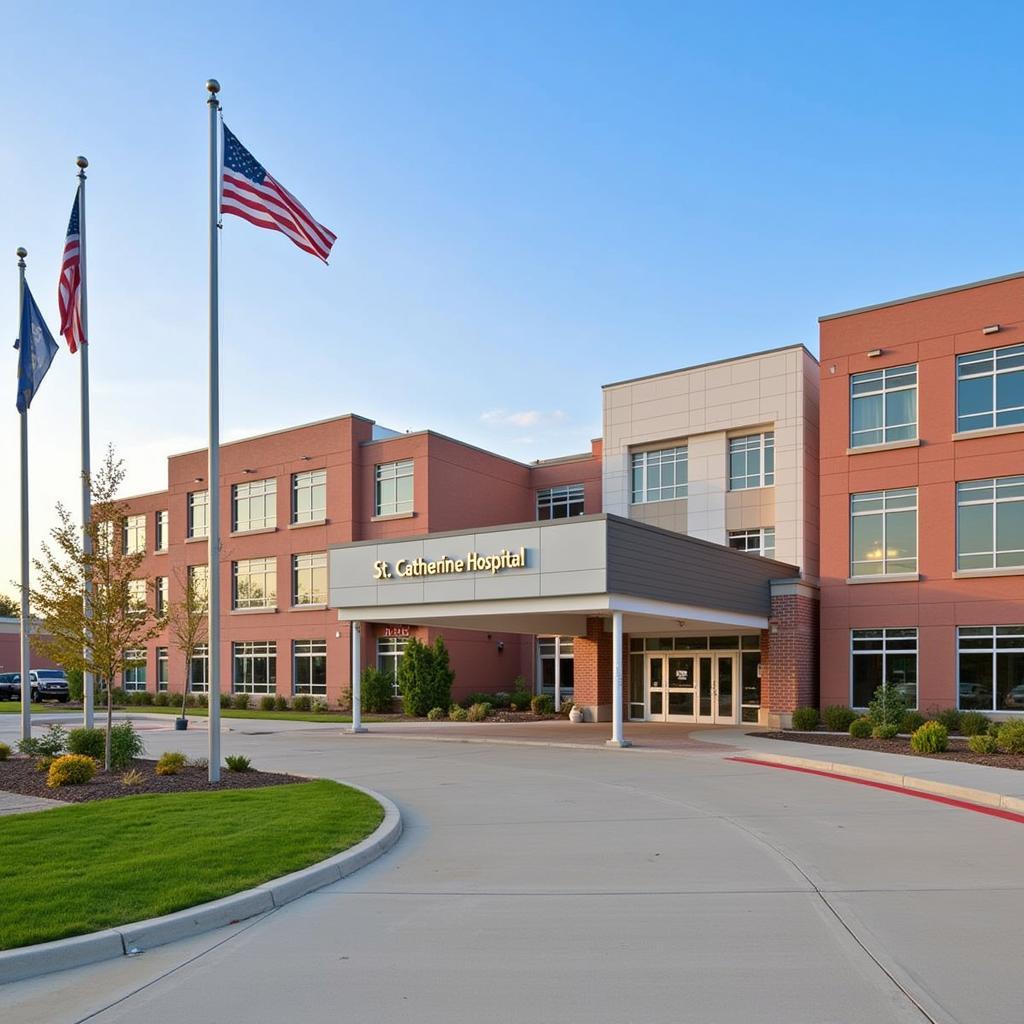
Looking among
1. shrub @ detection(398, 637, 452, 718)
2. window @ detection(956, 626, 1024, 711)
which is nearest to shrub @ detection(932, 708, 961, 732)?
window @ detection(956, 626, 1024, 711)

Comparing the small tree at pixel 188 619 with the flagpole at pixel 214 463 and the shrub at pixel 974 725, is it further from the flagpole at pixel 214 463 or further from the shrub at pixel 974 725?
the shrub at pixel 974 725

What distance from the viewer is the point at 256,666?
4675cm

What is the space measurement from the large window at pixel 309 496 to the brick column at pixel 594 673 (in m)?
14.4

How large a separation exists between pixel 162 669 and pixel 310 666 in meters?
12.1

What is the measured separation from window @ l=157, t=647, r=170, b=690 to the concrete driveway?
137 feet

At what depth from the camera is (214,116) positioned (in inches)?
646

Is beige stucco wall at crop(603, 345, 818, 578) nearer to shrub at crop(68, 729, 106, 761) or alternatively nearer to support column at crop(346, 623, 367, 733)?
support column at crop(346, 623, 367, 733)

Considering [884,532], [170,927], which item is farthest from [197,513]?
[170,927]

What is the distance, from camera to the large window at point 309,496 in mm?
44312

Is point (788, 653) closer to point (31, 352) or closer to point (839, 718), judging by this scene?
point (839, 718)

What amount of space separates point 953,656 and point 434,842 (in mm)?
20526

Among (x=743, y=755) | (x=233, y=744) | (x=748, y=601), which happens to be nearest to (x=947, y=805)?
(x=743, y=755)

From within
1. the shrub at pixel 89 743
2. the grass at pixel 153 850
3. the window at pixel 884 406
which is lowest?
the shrub at pixel 89 743

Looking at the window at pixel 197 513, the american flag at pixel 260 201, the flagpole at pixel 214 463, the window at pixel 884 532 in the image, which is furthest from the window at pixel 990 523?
the window at pixel 197 513
